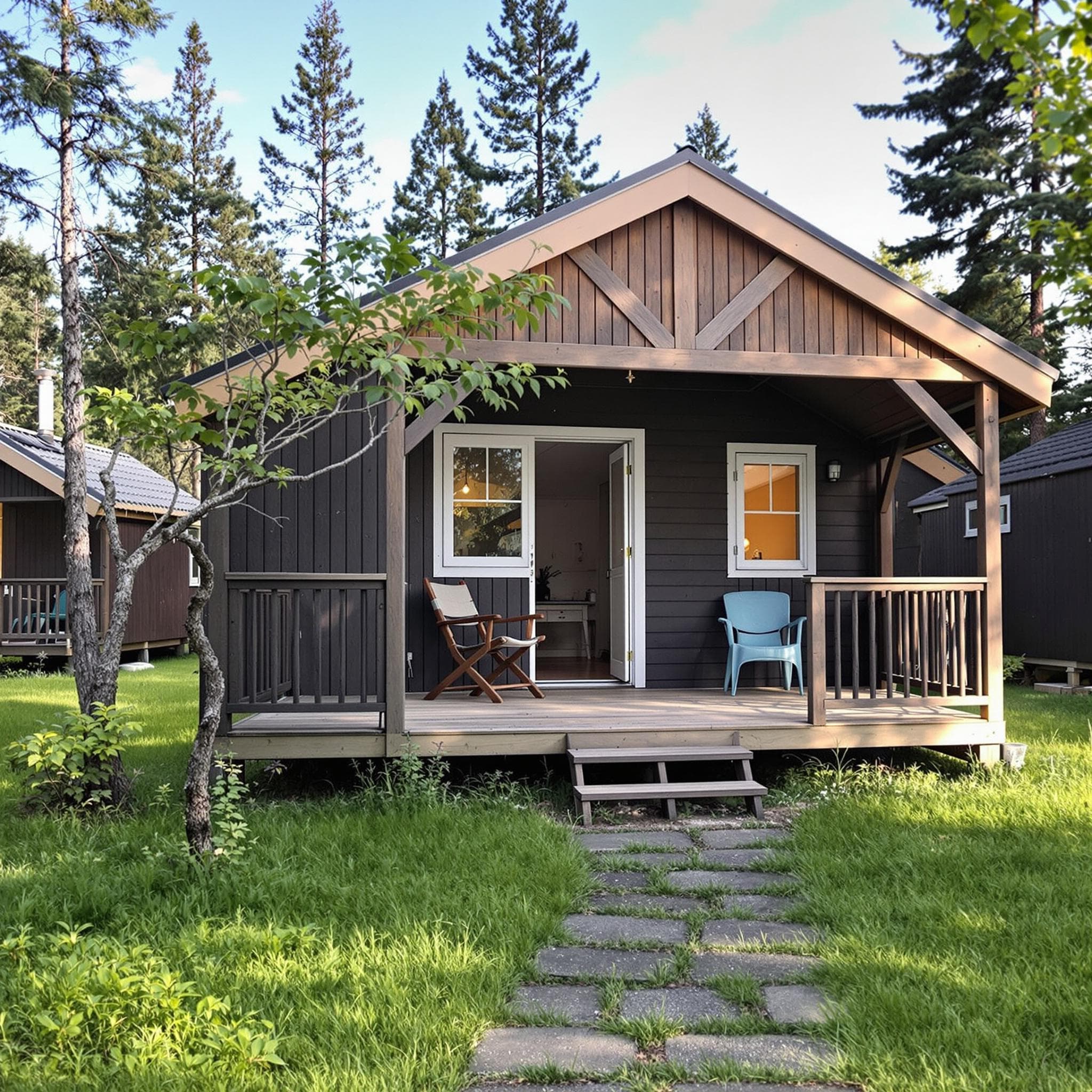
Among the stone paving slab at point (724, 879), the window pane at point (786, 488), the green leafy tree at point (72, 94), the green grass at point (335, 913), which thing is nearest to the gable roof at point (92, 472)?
the green leafy tree at point (72, 94)

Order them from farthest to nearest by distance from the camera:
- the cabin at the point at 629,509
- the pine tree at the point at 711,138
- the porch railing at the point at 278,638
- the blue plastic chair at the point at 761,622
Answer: the pine tree at the point at 711,138, the blue plastic chair at the point at 761,622, the cabin at the point at 629,509, the porch railing at the point at 278,638

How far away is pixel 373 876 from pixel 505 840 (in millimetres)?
632

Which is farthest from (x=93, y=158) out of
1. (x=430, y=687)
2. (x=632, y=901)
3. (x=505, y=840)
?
(x=632, y=901)

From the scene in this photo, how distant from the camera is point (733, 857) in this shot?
3951 millimetres

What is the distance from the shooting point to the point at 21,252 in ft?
29.6

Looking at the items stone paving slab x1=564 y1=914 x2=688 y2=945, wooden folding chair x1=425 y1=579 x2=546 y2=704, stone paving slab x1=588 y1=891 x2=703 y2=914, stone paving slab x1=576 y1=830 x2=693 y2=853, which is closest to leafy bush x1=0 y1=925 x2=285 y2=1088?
stone paving slab x1=564 y1=914 x2=688 y2=945

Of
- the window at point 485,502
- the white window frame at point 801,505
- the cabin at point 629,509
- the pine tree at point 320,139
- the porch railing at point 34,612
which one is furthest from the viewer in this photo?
the pine tree at point 320,139

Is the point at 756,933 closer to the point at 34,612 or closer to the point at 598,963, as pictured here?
the point at 598,963

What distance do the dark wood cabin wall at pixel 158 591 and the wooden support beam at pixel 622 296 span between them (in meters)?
9.87

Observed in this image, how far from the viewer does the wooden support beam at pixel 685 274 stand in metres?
5.10

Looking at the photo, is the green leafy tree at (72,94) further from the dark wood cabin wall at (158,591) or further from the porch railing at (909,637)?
the dark wood cabin wall at (158,591)

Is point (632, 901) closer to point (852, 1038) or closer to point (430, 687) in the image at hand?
point (852, 1038)

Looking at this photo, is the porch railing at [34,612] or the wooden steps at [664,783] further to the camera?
the porch railing at [34,612]

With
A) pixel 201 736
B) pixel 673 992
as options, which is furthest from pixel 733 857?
pixel 201 736
